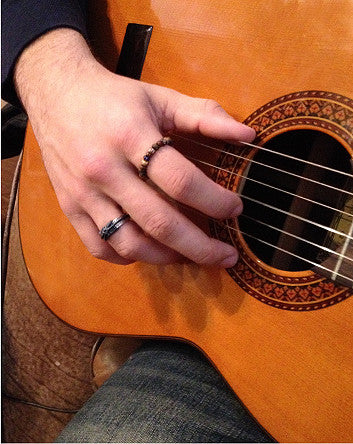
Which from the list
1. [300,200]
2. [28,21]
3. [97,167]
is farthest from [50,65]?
[300,200]

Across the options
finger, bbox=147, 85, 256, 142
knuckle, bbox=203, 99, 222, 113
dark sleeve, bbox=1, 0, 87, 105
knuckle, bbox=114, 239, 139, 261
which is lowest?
knuckle, bbox=114, 239, 139, 261

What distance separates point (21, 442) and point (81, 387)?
0.26 m

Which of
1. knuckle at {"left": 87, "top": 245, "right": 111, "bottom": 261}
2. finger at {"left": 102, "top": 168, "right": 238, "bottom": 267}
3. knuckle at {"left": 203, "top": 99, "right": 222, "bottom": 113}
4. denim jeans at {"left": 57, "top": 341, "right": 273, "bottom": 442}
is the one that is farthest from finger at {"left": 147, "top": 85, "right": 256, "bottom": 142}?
denim jeans at {"left": 57, "top": 341, "right": 273, "bottom": 442}

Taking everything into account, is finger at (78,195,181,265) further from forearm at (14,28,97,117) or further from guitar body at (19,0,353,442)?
forearm at (14,28,97,117)

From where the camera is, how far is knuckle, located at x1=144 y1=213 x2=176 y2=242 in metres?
0.53

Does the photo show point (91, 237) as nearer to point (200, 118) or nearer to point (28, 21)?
point (200, 118)

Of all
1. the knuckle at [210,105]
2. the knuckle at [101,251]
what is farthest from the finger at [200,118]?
the knuckle at [101,251]

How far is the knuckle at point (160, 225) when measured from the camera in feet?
1.73

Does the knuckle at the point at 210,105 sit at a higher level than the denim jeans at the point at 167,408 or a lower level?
higher

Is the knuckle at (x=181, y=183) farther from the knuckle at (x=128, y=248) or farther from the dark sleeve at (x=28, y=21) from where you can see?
the dark sleeve at (x=28, y=21)

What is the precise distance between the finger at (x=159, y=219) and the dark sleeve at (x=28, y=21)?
13.5 inches

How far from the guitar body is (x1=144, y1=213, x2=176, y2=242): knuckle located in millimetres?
105

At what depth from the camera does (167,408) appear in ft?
2.05

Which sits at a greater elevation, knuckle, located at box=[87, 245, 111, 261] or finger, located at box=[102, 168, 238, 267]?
finger, located at box=[102, 168, 238, 267]
